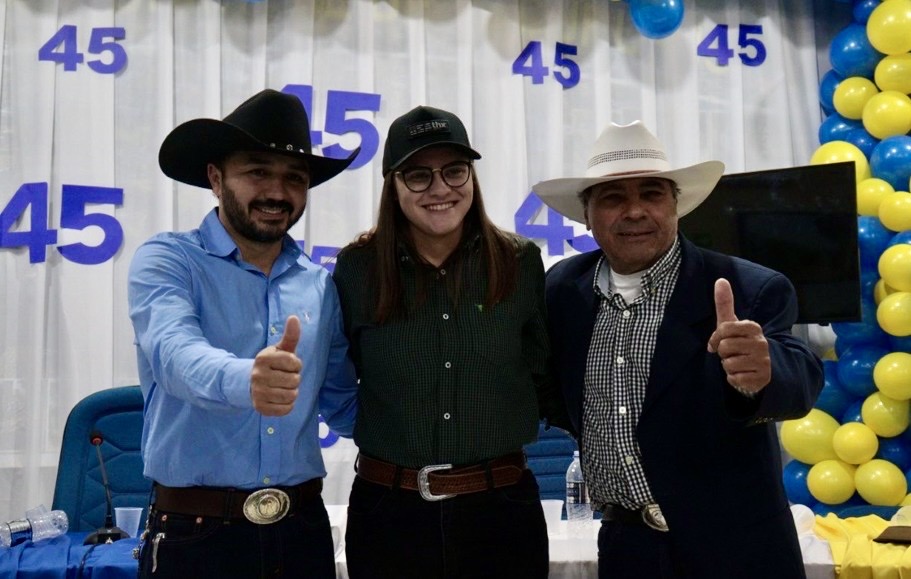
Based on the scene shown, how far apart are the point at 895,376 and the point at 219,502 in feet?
11.4

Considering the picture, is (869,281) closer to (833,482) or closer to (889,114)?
(889,114)

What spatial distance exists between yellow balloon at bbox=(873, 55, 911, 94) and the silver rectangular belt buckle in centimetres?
357

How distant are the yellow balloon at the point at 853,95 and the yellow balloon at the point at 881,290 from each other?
89 centimetres

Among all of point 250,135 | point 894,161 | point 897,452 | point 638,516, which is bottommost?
point 897,452

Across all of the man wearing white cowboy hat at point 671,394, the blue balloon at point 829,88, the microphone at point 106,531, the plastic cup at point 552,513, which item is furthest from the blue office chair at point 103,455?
the blue balloon at point 829,88

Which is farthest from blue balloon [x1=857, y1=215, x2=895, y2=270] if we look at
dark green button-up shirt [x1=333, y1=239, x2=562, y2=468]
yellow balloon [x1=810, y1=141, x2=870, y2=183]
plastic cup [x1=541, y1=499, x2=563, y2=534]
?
dark green button-up shirt [x1=333, y1=239, x2=562, y2=468]

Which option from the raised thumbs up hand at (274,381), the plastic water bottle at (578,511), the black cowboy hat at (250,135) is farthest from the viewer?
the plastic water bottle at (578,511)

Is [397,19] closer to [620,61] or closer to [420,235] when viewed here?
[620,61]

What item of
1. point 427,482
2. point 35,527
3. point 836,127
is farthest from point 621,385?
point 836,127

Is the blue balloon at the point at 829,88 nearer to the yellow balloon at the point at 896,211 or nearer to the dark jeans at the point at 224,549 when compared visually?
the yellow balloon at the point at 896,211

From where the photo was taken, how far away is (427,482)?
7.14ft

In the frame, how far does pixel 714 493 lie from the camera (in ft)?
6.93

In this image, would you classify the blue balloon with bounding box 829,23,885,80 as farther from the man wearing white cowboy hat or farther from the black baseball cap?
the black baseball cap

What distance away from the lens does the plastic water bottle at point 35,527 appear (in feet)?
10.6
